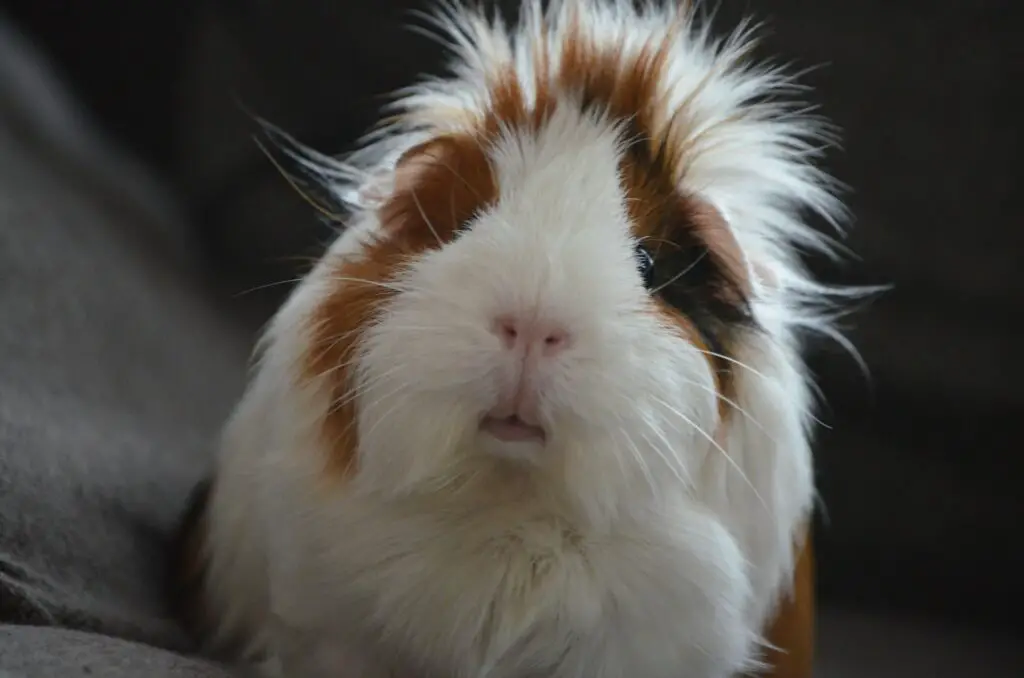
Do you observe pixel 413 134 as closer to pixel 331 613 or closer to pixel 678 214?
pixel 678 214

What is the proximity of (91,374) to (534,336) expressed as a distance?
0.79m

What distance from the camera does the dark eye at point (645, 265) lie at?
84cm

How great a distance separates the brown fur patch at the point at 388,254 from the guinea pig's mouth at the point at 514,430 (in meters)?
0.13

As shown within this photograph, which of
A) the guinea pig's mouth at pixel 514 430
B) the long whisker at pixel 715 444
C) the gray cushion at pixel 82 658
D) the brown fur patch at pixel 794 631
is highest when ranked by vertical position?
the long whisker at pixel 715 444

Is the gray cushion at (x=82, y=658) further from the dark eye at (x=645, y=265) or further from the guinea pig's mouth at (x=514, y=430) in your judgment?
the dark eye at (x=645, y=265)

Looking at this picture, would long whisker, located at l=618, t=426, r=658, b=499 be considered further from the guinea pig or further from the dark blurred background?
the dark blurred background

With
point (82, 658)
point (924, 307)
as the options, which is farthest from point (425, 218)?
point (924, 307)

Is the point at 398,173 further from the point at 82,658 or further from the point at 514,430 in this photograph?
the point at 82,658

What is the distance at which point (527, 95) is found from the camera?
2.97 ft

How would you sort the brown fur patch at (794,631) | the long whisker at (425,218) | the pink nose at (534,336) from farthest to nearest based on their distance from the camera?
the brown fur patch at (794,631) → the long whisker at (425,218) → the pink nose at (534,336)

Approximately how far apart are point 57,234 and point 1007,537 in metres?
1.32

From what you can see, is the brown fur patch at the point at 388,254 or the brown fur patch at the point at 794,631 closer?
the brown fur patch at the point at 388,254

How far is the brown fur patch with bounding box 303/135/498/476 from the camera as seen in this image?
A: 2.83ft

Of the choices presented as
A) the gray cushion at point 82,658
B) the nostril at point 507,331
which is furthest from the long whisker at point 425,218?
the gray cushion at point 82,658
